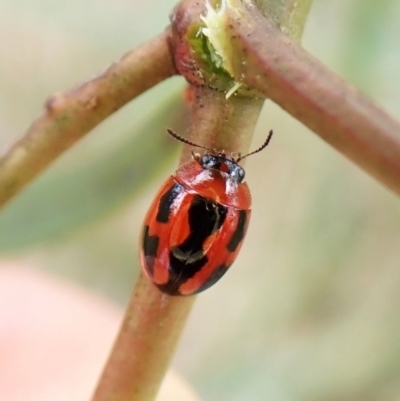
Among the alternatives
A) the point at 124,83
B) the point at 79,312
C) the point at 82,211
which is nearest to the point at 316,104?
the point at 124,83

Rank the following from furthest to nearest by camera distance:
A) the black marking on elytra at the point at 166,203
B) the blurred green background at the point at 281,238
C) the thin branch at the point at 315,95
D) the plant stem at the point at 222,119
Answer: the blurred green background at the point at 281,238
the black marking on elytra at the point at 166,203
the plant stem at the point at 222,119
the thin branch at the point at 315,95

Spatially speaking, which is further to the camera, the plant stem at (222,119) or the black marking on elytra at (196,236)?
the black marking on elytra at (196,236)

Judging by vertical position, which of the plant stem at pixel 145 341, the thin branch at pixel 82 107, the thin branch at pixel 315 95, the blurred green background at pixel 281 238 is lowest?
the plant stem at pixel 145 341

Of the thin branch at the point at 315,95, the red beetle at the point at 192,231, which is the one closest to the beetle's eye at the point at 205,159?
the red beetle at the point at 192,231

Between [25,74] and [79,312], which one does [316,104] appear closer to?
[79,312]

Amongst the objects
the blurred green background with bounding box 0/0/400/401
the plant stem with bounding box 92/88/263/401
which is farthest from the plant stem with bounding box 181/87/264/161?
the blurred green background with bounding box 0/0/400/401

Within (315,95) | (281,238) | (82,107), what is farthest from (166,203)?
(281,238)

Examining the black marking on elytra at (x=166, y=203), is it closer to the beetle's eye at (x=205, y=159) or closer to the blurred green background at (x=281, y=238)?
the beetle's eye at (x=205, y=159)
